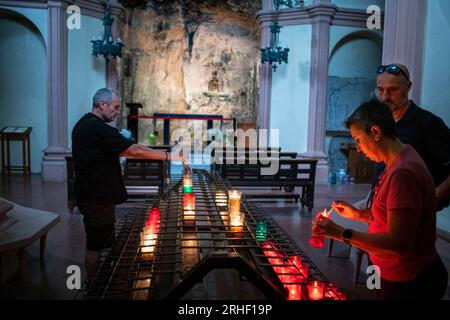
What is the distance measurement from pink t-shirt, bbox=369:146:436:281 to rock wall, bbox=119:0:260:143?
12161 millimetres

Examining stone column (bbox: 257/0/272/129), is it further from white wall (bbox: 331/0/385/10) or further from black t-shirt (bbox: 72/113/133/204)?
black t-shirt (bbox: 72/113/133/204)

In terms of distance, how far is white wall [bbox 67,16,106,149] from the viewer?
396 inches

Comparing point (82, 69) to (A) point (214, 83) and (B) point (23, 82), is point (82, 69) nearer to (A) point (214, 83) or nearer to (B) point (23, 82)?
(B) point (23, 82)

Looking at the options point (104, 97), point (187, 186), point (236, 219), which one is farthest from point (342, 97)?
point (236, 219)

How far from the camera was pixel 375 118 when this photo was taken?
5.44 feet

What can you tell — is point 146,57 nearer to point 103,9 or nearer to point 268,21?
point 103,9

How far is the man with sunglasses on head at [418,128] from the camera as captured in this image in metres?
2.39

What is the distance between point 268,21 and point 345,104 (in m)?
3.01

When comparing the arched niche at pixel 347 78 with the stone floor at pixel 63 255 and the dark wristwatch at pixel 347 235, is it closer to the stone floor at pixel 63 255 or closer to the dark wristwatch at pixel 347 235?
the stone floor at pixel 63 255
